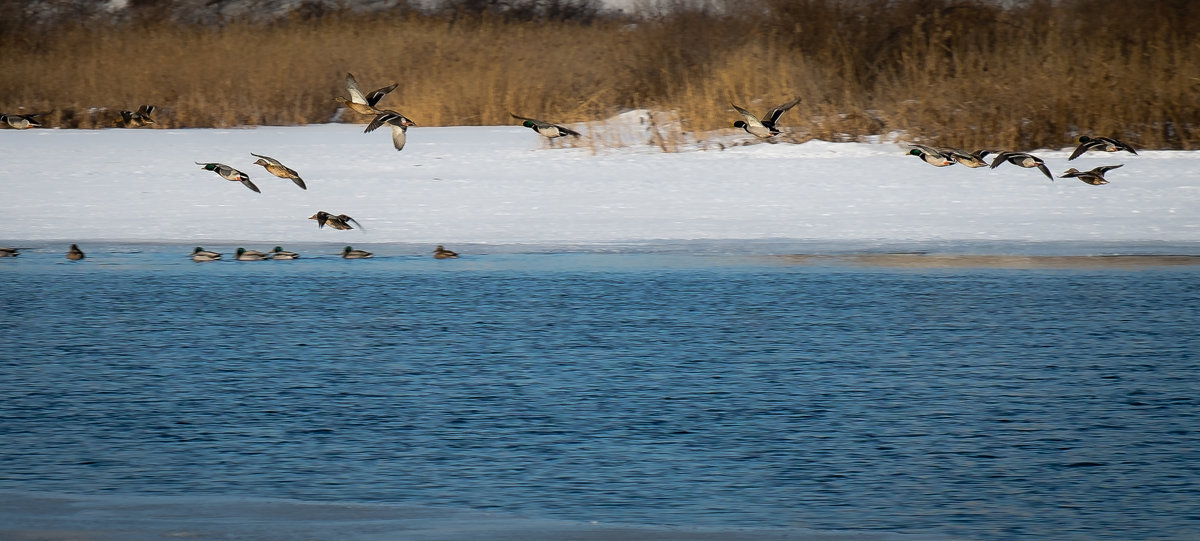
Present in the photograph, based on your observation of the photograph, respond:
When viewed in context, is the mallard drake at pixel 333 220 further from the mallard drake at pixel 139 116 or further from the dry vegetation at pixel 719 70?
the mallard drake at pixel 139 116

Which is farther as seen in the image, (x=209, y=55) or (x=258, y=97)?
(x=209, y=55)

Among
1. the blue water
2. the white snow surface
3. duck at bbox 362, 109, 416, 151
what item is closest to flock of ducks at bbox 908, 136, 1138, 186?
the white snow surface

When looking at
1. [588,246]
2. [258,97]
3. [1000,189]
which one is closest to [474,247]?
[588,246]

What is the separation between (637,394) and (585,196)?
6362 mm

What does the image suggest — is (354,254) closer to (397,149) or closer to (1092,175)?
(397,149)

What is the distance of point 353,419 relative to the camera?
5.27 meters

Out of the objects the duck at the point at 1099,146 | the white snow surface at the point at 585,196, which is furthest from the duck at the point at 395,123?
the duck at the point at 1099,146

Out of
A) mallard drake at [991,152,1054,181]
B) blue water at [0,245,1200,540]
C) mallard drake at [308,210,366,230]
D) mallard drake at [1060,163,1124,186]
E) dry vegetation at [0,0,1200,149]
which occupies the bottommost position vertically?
blue water at [0,245,1200,540]

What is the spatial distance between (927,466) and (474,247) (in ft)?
20.1

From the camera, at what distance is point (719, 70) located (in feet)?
51.1

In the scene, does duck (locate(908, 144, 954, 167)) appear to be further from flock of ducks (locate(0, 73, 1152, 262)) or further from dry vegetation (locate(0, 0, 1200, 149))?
dry vegetation (locate(0, 0, 1200, 149))

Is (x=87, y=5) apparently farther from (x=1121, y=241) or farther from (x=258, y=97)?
(x=1121, y=241)

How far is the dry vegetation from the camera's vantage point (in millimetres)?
14289

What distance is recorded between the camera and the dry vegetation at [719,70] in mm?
14289
